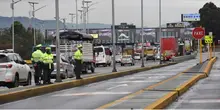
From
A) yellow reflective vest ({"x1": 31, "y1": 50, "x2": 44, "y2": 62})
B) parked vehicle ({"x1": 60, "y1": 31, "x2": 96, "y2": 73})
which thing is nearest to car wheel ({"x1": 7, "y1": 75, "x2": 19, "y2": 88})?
yellow reflective vest ({"x1": 31, "y1": 50, "x2": 44, "y2": 62})

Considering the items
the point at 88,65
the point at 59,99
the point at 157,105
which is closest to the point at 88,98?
the point at 59,99

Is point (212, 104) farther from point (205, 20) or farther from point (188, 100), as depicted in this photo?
point (205, 20)

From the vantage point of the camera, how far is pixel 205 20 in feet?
479

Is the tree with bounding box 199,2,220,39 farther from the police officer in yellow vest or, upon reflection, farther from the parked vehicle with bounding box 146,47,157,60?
the police officer in yellow vest

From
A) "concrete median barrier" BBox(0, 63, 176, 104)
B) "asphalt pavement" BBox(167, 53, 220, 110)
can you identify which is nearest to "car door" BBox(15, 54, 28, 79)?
"concrete median barrier" BBox(0, 63, 176, 104)

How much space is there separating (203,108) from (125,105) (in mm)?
2120

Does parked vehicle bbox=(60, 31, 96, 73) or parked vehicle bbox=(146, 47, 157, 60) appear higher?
parked vehicle bbox=(60, 31, 96, 73)

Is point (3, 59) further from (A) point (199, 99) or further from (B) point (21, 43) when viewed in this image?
(B) point (21, 43)

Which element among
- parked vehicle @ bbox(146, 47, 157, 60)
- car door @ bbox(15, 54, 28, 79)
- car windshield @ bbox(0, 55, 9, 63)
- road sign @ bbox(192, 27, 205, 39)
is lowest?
parked vehicle @ bbox(146, 47, 157, 60)

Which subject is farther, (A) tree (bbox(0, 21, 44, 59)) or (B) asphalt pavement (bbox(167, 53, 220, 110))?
(A) tree (bbox(0, 21, 44, 59))

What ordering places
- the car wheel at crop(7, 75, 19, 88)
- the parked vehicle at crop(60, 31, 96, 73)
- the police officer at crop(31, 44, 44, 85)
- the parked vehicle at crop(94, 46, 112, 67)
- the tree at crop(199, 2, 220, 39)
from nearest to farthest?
the police officer at crop(31, 44, 44, 85) < the car wheel at crop(7, 75, 19, 88) < the parked vehicle at crop(60, 31, 96, 73) < the parked vehicle at crop(94, 46, 112, 67) < the tree at crop(199, 2, 220, 39)

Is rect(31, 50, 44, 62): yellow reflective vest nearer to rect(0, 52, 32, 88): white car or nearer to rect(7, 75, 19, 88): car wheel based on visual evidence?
rect(0, 52, 32, 88): white car

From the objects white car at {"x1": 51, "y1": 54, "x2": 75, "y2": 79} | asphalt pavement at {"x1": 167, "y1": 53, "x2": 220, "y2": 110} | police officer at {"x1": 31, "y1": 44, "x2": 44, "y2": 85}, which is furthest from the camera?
white car at {"x1": 51, "y1": 54, "x2": 75, "y2": 79}

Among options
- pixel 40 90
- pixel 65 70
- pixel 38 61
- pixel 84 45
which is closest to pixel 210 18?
pixel 84 45
